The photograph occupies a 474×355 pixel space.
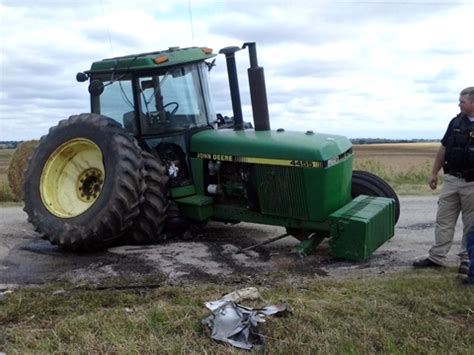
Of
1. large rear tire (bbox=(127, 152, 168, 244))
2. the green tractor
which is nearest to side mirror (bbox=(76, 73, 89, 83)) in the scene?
the green tractor

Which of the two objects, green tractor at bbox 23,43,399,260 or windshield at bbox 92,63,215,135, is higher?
windshield at bbox 92,63,215,135

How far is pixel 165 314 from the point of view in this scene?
4.54 metres

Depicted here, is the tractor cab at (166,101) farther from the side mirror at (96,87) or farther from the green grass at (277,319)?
the green grass at (277,319)

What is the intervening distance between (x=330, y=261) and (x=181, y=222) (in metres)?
1.86

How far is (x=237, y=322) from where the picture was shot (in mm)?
4281

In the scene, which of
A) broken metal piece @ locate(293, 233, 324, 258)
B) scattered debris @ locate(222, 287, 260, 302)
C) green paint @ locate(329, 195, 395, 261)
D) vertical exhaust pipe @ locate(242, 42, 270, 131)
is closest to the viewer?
scattered debris @ locate(222, 287, 260, 302)

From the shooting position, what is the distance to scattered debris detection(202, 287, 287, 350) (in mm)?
4152

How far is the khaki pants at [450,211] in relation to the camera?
605cm

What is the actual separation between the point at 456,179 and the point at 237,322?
9.50 feet

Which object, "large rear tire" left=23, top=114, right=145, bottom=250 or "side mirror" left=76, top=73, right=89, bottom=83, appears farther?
"side mirror" left=76, top=73, right=89, bottom=83

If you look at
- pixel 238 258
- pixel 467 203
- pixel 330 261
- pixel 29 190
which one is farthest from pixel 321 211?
pixel 29 190

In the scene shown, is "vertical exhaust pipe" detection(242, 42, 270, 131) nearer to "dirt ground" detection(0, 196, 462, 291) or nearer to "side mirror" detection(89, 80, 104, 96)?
"dirt ground" detection(0, 196, 462, 291)

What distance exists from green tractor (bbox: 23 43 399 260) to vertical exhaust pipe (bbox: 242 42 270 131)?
12 millimetres

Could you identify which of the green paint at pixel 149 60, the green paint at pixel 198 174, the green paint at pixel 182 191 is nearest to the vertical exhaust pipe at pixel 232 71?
the green paint at pixel 149 60
